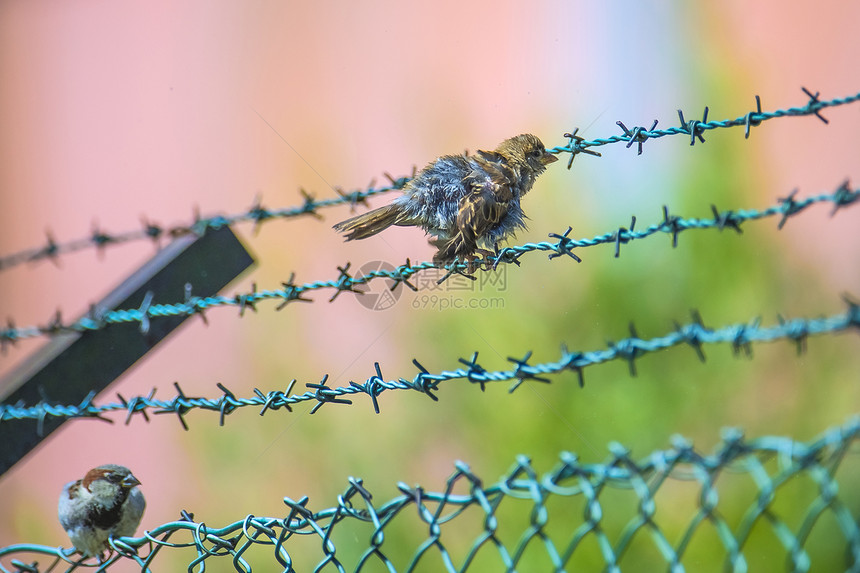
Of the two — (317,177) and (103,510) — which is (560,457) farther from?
(317,177)

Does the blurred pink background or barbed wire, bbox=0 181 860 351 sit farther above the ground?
the blurred pink background

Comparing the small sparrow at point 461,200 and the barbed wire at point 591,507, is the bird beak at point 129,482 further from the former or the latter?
the small sparrow at point 461,200

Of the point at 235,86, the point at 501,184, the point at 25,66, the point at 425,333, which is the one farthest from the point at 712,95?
the point at 25,66

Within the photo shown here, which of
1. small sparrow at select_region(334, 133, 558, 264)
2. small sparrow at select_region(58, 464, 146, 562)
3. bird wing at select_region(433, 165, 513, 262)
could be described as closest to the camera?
small sparrow at select_region(58, 464, 146, 562)

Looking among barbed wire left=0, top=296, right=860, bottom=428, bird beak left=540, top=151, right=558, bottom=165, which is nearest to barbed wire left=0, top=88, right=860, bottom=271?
barbed wire left=0, top=296, right=860, bottom=428

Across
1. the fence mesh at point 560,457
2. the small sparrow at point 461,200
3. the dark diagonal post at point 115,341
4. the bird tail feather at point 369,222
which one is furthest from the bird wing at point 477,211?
the dark diagonal post at point 115,341

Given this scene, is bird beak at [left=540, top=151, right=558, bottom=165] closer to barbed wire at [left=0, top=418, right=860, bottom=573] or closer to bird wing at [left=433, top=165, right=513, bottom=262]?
bird wing at [left=433, top=165, right=513, bottom=262]

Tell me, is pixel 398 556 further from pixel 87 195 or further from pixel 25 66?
pixel 25 66

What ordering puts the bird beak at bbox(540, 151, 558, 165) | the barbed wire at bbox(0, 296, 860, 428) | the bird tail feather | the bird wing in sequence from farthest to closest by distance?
1. the bird beak at bbox(540, 151, 558, 165)
2. the bird tail feather
3. the bird wing
4. the barbed wire at bbox(0, 296, 860, 428)
